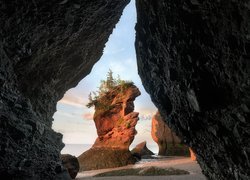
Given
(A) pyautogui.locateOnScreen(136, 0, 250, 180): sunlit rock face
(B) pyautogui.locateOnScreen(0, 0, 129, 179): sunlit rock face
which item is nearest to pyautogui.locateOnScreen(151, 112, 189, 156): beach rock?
(B) pyautogui.locateOnScreen(0, 0, 129, 179): sunlit rock face

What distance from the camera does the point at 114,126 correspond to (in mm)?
25812

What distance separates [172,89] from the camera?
15.6 ft

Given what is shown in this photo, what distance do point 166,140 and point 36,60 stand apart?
30821mm

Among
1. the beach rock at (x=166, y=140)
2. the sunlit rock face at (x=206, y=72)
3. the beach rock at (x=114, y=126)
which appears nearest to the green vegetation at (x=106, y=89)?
the beach rock at (x=114, y=126)

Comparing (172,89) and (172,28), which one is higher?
(172,28)

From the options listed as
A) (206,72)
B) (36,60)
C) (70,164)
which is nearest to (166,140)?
(70,164)

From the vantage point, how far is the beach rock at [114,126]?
23.8 m

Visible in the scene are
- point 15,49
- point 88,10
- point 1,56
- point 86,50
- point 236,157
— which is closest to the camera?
point 236,157

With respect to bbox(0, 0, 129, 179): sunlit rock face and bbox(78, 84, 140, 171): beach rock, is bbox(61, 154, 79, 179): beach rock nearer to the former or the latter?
bbox(78, 84, 140, 171): beach rock

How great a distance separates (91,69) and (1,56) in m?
5.53

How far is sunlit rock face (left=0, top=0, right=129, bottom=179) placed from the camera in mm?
4914

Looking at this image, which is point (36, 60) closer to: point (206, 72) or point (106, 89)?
point (206, 72)

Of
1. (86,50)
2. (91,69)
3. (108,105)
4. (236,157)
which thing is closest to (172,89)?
(236,157)

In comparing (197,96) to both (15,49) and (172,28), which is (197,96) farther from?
(15,49)
